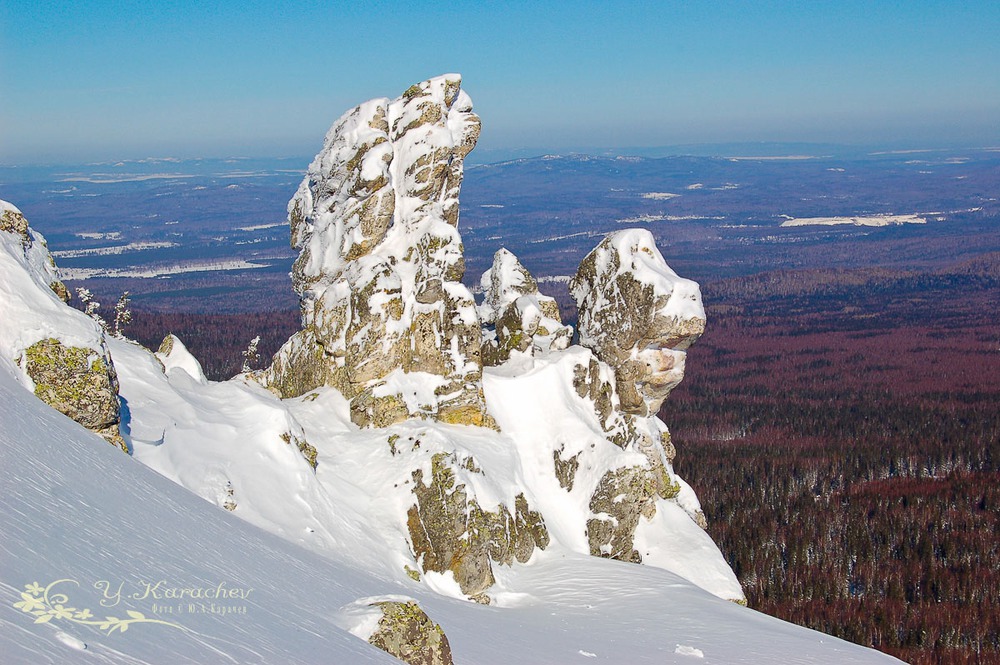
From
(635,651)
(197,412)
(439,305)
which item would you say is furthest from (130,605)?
(439,305)

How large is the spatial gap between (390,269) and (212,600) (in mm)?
19521

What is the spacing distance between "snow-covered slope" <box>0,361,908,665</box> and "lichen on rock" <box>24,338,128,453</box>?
625mm

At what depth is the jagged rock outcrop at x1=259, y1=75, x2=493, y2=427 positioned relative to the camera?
29.0 meters

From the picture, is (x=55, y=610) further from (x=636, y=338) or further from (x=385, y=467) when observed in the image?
(x=636, y=338)

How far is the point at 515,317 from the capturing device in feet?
112

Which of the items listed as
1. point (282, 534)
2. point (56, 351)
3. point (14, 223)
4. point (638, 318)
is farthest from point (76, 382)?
point (638, 318)

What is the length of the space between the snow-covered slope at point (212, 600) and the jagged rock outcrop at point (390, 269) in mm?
7341

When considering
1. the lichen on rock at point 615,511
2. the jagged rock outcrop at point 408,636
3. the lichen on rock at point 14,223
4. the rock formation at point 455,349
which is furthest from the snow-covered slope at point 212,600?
the lichen on rock at point 14,223

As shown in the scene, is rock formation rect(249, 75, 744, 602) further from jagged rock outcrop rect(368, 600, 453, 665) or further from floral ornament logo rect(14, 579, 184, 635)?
floral ornament logo rect(14, 579, 184, 635)

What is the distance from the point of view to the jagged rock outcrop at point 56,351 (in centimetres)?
1748

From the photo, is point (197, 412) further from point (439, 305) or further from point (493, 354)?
point (493, 354)

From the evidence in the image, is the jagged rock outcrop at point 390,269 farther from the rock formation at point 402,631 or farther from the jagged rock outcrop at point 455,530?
the rock formation at point 402,631

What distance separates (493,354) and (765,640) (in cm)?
1551

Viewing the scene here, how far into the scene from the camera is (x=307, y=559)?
18656mm
